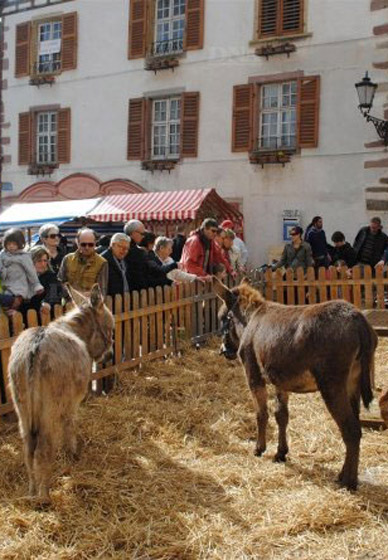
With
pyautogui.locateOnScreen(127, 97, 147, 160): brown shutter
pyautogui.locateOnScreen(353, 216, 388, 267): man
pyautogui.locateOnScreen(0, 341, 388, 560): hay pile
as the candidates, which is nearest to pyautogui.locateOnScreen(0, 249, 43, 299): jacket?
pyautogui.locateOnScreen(0, 341, 388, 560): hay pile

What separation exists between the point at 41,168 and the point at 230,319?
17.1m

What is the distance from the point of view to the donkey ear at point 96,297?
5.30 meters

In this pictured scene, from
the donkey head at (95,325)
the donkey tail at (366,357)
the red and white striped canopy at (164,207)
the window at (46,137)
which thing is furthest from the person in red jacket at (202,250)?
the window at (46,137)

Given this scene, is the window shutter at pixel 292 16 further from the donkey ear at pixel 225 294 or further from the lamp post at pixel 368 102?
the donkey ear at pixel 225 294

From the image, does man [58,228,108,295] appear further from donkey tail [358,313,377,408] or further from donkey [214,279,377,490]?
donkey tail [358,313,377,408]

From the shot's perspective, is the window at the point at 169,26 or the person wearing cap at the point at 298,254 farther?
the window at the point at 169,26

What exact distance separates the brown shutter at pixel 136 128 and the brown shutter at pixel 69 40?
Result: 9.05 feet

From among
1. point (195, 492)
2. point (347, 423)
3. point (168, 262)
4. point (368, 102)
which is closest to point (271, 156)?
point (368, 102)

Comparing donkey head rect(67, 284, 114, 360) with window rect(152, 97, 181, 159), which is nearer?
donkey head rect(67, 284, 114, 360)

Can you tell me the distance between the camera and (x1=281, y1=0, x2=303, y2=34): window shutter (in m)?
16.7

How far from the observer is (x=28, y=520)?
411 cm

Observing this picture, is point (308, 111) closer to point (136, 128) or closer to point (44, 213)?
point (136, 128)

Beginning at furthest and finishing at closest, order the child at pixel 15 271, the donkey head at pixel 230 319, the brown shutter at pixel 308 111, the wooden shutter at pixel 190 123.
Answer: the wooden shutter at pixel 190 123 < the brown shutter at pixel 308 111 < the child at pixel 15 271 < the donkey head at pixel 230 319

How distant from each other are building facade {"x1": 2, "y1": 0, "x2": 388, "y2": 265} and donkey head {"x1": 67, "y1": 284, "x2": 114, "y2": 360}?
11616 mm
